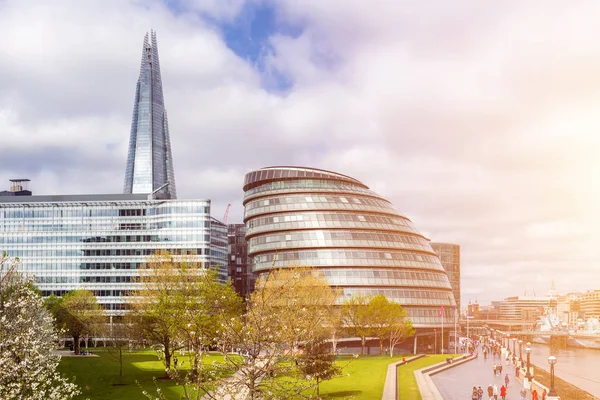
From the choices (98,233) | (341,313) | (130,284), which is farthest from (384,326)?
(98,233)

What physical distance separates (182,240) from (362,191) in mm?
46787

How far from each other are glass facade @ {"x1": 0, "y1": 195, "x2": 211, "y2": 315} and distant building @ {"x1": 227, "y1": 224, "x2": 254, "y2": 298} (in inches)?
1261

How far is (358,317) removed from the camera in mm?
100625

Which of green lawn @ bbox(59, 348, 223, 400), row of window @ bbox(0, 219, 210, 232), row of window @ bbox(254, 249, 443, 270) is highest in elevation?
row of window @ bbox(0, 219, 210, 232)

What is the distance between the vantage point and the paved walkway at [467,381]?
197 feet

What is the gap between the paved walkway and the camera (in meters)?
59.9

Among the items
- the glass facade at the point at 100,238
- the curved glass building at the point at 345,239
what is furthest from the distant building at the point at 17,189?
the curved glass building at the point at 345,239

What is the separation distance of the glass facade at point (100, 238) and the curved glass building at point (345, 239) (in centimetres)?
2118

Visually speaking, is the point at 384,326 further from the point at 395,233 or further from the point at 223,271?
the point at 223,271

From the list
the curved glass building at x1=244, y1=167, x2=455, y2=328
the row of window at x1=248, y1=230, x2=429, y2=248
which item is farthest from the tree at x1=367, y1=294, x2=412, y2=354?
the row of window at x1=248, y1=230, x2=429, y2=248

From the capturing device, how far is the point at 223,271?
16988cm

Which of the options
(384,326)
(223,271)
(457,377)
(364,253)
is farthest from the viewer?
(223,271)

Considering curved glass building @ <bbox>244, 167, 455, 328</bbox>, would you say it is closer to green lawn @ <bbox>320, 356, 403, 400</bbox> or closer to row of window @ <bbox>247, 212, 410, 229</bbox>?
row of window @ <bbox>247, 212, 410, 229</bbox>

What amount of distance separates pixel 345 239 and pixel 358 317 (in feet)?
95.2
